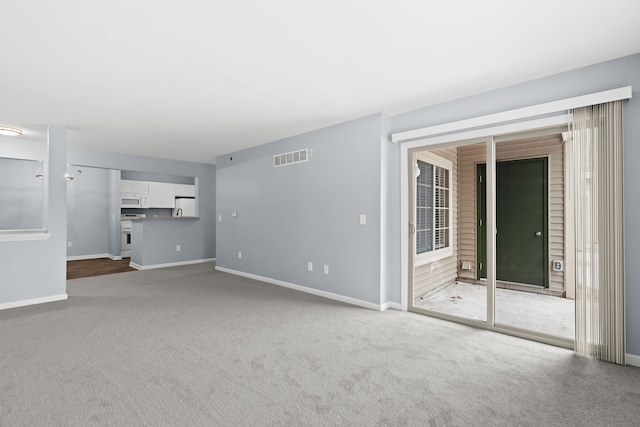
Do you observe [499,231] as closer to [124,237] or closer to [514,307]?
[514,307]

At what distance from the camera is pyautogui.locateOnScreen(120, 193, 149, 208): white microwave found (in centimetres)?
852

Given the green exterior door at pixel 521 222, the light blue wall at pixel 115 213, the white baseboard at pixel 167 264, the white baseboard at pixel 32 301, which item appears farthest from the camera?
the light blue wall at pixel 115 213

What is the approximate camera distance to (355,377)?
7.75 feet

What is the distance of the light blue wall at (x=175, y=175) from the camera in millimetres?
6164

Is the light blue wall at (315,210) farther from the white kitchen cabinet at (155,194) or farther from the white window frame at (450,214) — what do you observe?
the white kitchen cabinet at (155,194)

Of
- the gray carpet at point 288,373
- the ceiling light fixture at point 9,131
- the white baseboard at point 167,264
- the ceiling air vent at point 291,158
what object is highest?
the ceiling light fixture at point 9,131

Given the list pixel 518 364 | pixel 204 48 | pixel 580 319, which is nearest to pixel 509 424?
pixel 518 364

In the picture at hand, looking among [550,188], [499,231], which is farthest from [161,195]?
[550,188]

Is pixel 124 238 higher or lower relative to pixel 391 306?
higher

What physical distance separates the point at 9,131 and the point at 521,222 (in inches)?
308

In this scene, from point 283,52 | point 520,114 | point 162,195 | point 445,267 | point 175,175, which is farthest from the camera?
point 162,195

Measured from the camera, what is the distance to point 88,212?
842cm

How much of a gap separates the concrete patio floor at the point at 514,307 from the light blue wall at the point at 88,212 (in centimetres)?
845

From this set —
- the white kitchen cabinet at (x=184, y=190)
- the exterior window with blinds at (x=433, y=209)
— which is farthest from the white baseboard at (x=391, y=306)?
the white kitchen cabinet at (x=184, y=190)
